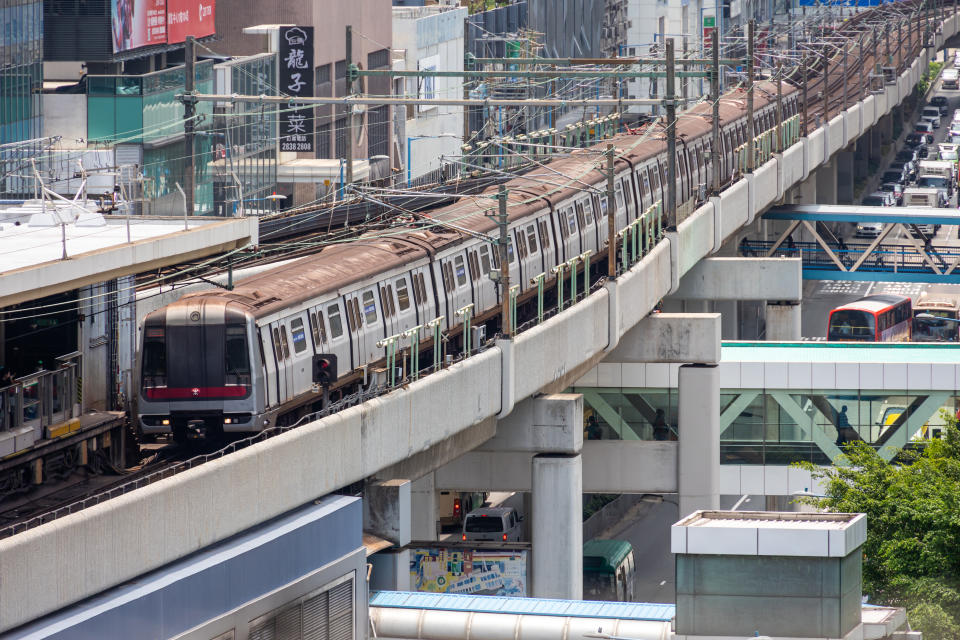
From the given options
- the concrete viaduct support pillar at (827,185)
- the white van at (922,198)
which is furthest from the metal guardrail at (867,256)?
the concrete viaduct support pillar at (827,185)

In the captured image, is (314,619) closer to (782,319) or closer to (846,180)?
(782,319)

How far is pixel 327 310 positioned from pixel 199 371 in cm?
322

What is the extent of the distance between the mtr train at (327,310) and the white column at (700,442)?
4.76 meters

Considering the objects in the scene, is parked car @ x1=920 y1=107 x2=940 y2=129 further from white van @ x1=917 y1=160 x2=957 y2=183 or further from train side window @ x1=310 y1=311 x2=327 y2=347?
train side window @ x1=310 y1=311 x2=327 y2=347

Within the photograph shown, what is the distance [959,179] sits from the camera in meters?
Result: 107

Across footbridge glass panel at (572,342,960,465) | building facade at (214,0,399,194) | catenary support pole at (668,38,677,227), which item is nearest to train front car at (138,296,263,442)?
catenary support pole at (668,38,677,227)

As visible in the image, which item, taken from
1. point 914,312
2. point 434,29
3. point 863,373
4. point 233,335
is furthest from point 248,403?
point 434,29

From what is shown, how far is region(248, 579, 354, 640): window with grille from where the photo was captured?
980 inches

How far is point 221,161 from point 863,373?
1055 inches

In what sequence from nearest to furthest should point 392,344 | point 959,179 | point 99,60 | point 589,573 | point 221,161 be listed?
point 392,344 → point 589,573 → point 99,60 → point 221,161 → point 959,179

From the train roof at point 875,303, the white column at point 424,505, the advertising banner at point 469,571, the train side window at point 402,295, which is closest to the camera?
the train side window at point 402,295

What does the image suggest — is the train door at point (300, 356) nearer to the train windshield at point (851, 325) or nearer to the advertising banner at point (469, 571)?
the advertising banner at point (469, 571)

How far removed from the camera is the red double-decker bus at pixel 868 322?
67562 mm

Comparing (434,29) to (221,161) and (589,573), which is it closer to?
(221,161)
